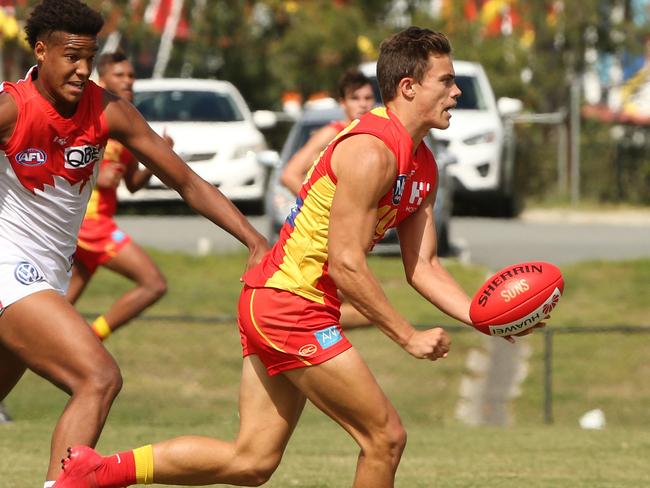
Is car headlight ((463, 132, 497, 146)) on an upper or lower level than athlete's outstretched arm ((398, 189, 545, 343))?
lower

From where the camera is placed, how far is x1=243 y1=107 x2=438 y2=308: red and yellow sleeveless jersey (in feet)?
18.6

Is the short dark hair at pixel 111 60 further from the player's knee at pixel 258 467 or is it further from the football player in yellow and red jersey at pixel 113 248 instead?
the player's knee at pixel 258 467

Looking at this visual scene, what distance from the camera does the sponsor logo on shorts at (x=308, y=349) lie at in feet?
18.5

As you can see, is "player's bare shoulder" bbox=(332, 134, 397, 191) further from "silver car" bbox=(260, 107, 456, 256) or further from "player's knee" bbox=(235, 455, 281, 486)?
"silver car" bbox=(260, 107, 456, 256)

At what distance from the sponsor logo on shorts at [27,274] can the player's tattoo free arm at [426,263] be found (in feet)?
4.70

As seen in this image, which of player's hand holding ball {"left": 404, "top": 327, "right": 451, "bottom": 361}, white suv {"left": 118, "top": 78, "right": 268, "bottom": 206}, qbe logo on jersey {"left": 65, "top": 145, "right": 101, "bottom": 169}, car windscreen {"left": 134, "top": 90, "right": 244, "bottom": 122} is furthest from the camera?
car windscreen {"left": 134, "top": 90, "right": 244, "bottom": 122}

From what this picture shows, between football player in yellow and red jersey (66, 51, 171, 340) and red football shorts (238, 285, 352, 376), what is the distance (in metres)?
4.81

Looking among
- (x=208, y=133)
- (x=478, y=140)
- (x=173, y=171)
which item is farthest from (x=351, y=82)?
(x=478, y=140)

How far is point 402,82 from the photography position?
19.0ft

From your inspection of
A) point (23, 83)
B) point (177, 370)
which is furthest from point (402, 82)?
point (177, 370)

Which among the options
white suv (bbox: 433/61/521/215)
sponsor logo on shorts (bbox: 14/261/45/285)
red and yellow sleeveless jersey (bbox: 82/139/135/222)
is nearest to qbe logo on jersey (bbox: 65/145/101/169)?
sponsor logo on shorts (bbox: 14/261/45/285)

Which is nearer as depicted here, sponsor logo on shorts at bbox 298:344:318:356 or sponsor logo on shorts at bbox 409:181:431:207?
sponsor logo on shorts at bbox 298:344:318:356

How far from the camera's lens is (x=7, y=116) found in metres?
5.85

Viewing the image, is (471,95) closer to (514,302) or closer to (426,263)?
(426,263)
